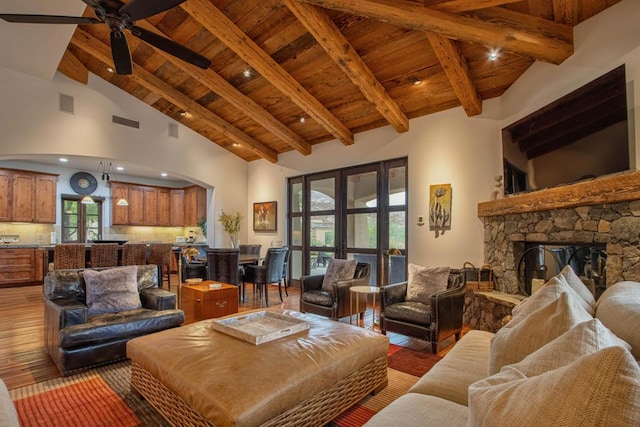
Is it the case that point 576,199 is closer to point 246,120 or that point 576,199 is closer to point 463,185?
point 463,185

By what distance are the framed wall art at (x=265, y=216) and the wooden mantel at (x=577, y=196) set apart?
4743mm

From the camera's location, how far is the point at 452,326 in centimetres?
345

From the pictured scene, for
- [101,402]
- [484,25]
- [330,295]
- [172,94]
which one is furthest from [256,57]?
[101,402]

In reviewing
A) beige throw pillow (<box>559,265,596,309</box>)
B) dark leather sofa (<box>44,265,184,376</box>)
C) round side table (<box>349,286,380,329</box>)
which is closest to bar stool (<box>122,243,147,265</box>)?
dark leather sofa (<box>44,265,184,376</box>)

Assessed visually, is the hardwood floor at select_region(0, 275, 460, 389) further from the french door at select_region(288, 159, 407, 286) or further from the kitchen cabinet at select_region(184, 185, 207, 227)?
the kitchen cabinet at select_region(184, 185, 207, 227)

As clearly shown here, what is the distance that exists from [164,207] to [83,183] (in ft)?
6.89

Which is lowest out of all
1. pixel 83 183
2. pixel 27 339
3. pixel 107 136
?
pixel 27 339

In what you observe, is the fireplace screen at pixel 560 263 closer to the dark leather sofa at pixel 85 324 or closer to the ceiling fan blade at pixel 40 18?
the dark leather sofa at pixel 85 324

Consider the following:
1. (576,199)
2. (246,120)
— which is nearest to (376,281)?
(576,199)

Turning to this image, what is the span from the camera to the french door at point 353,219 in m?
5.61

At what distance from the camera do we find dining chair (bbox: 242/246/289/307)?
5.36 meters

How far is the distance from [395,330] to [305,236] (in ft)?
12.4

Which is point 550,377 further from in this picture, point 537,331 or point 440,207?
point 440,207

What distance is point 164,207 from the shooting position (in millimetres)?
9953
